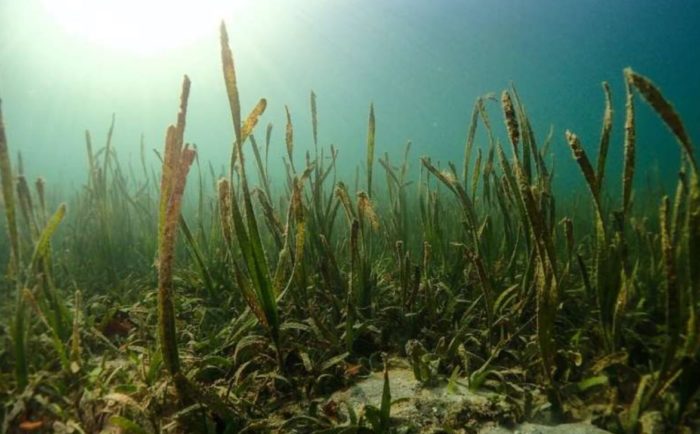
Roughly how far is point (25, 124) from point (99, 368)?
99430 millimetres

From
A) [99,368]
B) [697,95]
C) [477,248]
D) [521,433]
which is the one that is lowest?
[521,433]

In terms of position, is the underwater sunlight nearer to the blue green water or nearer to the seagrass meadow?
the blue green water

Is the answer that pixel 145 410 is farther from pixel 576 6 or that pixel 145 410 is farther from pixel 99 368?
A: pixel 576 6

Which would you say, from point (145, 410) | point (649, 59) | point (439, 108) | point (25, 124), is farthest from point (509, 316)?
point (25, 124)

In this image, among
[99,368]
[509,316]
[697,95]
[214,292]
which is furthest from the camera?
[697,95]

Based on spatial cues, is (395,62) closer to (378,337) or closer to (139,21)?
(139,21)

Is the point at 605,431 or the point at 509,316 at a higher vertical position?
the point at 509,316

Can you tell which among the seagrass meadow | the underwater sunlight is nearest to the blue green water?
the underwater sunlight

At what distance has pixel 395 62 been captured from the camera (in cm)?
6028

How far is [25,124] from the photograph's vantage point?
7575 centimetres

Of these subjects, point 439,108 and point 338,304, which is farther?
point 439,108

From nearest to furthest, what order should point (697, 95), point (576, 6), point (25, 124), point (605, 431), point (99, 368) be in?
point (605, 431), point (99, 368), point (576, 6), point (697, 95), point (25, 124)

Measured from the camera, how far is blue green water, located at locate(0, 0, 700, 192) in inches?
1729

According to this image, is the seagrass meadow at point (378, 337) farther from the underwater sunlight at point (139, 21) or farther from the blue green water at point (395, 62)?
the underwater sunlight at point (139, 21)
